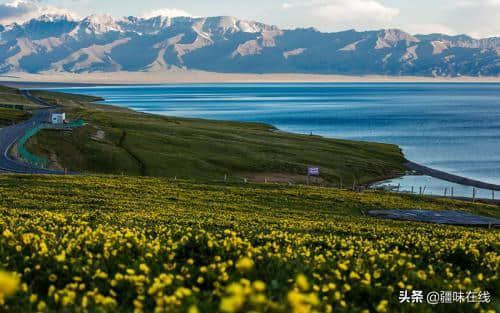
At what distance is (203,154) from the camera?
100250mm

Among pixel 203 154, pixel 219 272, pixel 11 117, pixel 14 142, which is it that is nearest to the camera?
pixel 219 272

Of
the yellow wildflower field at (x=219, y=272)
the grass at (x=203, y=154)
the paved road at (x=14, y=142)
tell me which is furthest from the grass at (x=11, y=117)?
the yellow wildflower field at (x=219, y=272)

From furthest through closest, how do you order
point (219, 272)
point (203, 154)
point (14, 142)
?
point (203, 154) → point (14, 142) → point (219, 272)

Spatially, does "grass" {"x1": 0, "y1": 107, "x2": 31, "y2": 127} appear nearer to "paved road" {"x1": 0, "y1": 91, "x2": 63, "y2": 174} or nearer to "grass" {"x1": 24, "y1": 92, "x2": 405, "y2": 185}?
"paved road" {"x1": 0, "y1": 91, "x2": 63, "y2": 174}

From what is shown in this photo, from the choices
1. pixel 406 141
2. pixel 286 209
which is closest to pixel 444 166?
pixel 406 141

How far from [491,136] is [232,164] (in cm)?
10585

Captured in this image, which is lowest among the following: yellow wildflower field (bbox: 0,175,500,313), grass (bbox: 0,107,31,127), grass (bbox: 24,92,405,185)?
grass (bbox: 24,92,405,185)

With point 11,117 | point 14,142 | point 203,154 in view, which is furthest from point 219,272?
point 11,117

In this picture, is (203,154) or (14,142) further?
(203,154)

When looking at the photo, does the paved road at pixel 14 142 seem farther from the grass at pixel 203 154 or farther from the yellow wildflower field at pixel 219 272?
the yellow wildflower field at pixel 219 272

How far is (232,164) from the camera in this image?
9450 cm

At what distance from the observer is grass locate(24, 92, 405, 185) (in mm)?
86188

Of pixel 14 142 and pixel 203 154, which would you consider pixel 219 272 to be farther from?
pixel 203 154

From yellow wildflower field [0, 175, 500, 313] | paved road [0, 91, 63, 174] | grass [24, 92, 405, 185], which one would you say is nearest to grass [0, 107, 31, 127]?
paved road [0, 91, 63, 174]
